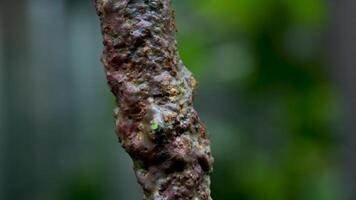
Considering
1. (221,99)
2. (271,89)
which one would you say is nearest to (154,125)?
(271,89)

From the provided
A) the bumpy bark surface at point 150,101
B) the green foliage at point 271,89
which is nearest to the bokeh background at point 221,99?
the green foliage at point 271,89

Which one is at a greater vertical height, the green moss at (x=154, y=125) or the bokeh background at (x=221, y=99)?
the green moss at (x=154, y=125)

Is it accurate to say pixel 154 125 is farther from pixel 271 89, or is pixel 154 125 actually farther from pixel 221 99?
pixel 221 99

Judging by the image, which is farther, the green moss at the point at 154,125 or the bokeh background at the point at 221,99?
the bokeh background at the point at 221,99

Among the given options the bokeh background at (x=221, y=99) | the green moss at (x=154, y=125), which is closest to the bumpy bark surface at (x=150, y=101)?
the green moss at (x=154, y=125)

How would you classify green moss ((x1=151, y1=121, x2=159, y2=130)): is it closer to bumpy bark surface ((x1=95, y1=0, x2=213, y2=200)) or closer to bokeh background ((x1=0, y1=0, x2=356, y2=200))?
bumpy bark surface ((x1=95, y1=0, x2=213, y2=200))

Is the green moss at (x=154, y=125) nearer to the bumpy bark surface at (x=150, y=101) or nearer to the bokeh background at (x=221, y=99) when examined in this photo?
the bumpy bark surface at (x=150, y=101)

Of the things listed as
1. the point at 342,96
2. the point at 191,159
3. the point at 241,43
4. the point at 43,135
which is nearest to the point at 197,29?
the point at 241,43
